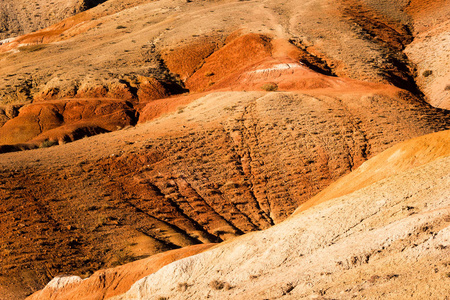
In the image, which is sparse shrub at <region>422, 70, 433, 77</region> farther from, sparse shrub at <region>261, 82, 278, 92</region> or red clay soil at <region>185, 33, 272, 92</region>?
sparse shrub at <region>261, 82, 278, 92</region>

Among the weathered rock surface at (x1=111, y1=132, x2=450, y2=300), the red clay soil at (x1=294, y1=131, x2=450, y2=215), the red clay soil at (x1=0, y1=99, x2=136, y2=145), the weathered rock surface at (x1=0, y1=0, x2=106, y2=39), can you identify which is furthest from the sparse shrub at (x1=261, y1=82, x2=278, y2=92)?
the weathered rock surface at (x1=0, y1=0, x2=106, y2=39)

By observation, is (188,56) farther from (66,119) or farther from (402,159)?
(402,159)

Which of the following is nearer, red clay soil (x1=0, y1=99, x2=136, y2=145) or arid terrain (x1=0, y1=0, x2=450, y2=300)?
arid terrain (x1=0, y1=0, x2=450, y2=300)

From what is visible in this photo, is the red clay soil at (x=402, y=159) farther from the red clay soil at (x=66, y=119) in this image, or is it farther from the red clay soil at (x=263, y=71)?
the red clay soil at (x=66, y=119)

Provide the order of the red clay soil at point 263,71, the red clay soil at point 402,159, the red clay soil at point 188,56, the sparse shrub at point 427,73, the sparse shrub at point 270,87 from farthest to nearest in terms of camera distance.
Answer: the red clay soil at point 188,56
the sparse shrub at point 427,73
the red clay soil at point 263,71
the sparse shrub at point 270,87
the red clay soil at point 402,159

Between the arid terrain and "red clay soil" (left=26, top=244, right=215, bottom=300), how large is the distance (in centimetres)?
6

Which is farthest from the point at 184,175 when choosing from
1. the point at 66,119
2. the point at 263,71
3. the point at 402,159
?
the point at 263,71

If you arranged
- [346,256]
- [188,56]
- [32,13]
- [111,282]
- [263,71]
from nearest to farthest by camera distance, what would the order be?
1. [346,256]
2. [111,282]
3. [263,71]
4. [188,56]
5. [32,13]

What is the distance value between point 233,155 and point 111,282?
1370cm

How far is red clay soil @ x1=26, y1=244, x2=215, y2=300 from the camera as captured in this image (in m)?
12.7

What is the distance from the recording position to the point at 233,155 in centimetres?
2580

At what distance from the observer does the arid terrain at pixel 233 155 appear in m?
10.2

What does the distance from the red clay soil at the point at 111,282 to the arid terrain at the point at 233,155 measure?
6 cm

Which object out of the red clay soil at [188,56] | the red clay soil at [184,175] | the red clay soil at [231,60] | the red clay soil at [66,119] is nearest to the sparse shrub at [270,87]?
the red clay soil at [184,175]
